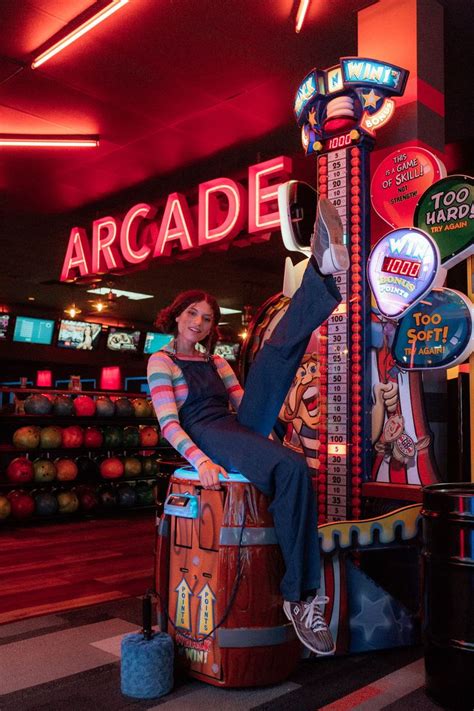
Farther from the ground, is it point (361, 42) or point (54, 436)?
point (361, 42)

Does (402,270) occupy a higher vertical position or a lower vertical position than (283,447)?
higher

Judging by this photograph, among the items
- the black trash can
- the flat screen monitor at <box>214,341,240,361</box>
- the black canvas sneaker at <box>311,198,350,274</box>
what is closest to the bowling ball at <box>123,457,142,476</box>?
the black trash can

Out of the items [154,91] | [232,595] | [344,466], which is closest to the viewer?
[232,595]

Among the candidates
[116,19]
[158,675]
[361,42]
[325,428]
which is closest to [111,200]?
[116,19]

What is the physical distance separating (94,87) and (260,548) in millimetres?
4753

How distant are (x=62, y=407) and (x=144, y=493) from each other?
1.62m

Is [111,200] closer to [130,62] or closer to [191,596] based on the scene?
[130,62]

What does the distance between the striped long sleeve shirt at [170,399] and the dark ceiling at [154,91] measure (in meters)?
3.02

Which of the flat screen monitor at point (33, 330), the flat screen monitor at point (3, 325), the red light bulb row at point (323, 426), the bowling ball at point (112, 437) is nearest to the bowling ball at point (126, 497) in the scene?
the bowling ball at point (112, 437)

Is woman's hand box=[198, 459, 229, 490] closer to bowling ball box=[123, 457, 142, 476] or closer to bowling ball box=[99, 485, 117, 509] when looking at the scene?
bowling ball box=[99, 485, 117, 509]

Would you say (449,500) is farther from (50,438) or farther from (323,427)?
(50,438)

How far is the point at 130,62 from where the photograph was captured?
571 cm

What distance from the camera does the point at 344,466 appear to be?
170 inches

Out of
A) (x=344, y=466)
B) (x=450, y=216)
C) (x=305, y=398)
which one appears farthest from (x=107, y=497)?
(x=450, y=216)
